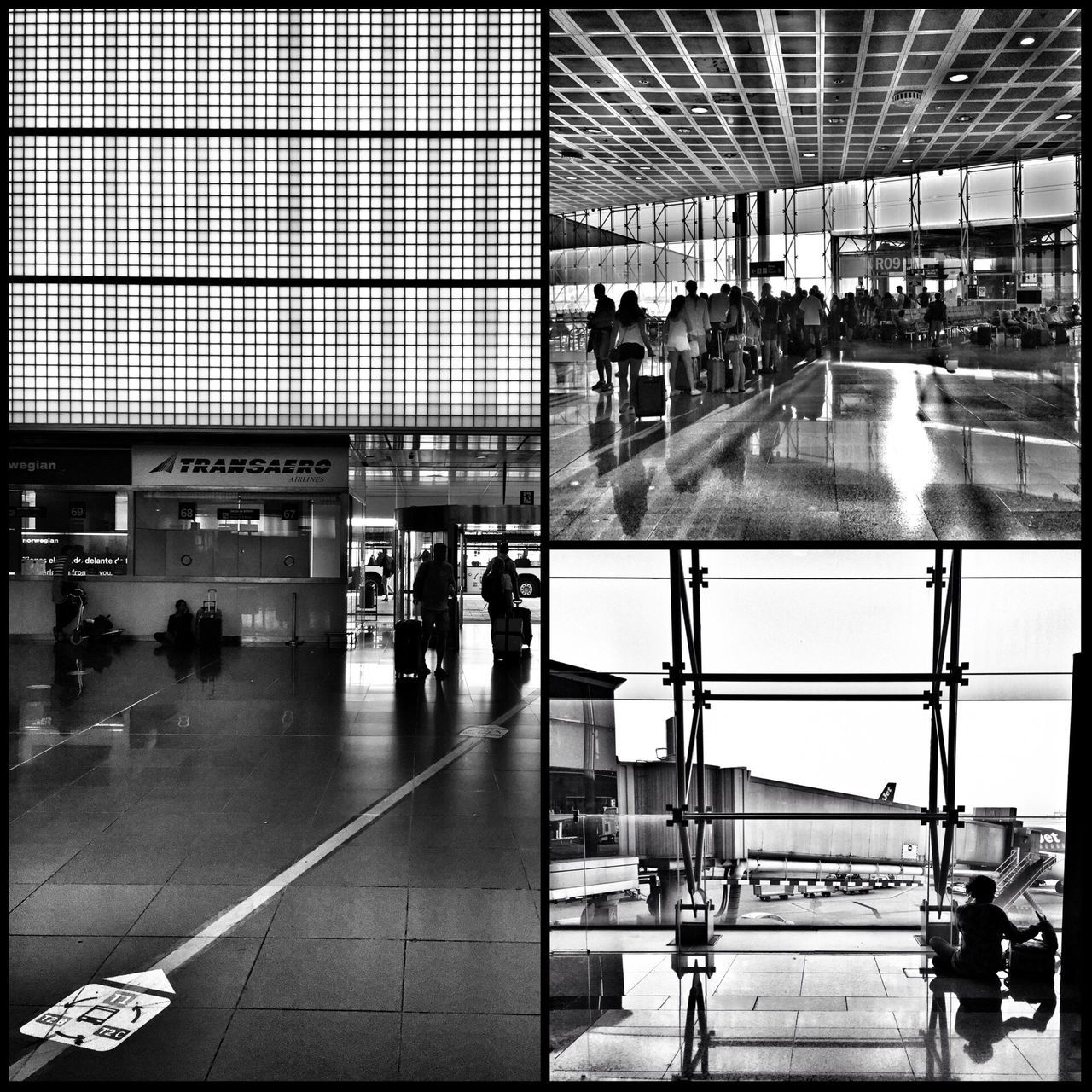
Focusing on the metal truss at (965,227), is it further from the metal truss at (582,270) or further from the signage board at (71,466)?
the signage board at (71,466)

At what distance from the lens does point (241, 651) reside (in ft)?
51.2

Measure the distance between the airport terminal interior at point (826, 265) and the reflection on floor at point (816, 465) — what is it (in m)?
0.02

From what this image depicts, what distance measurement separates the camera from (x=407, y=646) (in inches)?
531

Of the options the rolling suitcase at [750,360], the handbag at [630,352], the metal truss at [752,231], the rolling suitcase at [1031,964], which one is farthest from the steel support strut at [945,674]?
the metal truss at [752,231]

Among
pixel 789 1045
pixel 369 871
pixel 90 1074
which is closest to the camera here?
pixel 90 1074

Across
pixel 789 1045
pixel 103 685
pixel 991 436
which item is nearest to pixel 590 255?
pixel 991 436

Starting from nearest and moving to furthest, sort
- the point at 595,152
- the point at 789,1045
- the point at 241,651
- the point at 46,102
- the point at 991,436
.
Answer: the point at 46,102, the point at 991,436, the point at 789,1045, the point at 241,651, the point at 595,152

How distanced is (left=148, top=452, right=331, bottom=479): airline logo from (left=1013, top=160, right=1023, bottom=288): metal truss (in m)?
9.54

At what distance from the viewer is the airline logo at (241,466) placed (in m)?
14.4

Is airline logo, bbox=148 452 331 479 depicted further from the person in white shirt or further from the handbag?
the handbag

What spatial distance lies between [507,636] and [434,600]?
1742 millimetres

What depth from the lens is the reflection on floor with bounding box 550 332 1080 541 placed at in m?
4.21

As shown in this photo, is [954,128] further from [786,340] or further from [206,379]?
[206,379]

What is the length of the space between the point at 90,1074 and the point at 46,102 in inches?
152
